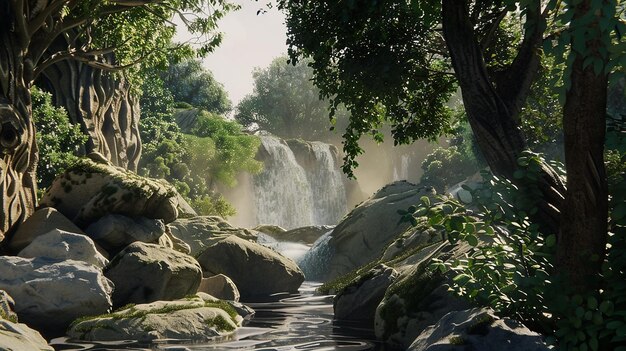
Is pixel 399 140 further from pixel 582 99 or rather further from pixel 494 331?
pixel 582 99

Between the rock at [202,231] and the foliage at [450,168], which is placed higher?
the foliage at [450,168]

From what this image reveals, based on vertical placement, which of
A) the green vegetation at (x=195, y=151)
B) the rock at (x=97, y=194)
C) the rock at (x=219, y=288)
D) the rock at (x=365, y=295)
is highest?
the green vegetation at (x=195, y=151)

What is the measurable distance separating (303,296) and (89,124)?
11621 millimetres

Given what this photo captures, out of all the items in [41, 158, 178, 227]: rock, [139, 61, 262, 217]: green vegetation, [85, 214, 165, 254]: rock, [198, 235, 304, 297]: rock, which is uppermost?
[139, 61, 262, 217]: green vegetation

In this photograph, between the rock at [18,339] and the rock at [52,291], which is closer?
the rock at [18,339]

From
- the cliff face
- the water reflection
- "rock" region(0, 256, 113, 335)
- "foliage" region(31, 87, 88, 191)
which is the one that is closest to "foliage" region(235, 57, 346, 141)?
the cliff face

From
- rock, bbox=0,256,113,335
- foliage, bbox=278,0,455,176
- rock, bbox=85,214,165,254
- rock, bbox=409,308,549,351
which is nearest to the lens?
rock, bbox=409,308,549,351

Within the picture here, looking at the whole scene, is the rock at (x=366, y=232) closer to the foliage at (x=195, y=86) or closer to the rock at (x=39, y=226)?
the rock at (x=39, y=226)

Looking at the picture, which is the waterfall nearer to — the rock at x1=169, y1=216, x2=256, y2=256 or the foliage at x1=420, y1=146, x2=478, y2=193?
the foliage at x1=420, y1=146, x2=478, y2=193

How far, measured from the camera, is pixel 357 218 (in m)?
28.8

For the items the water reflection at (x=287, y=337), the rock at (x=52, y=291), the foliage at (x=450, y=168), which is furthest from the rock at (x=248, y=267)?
the foliage at (x=450, y=168)

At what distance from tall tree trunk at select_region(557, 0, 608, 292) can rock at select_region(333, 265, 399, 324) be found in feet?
27.2

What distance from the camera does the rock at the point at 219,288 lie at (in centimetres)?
1980

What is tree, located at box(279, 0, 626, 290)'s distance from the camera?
633cm
